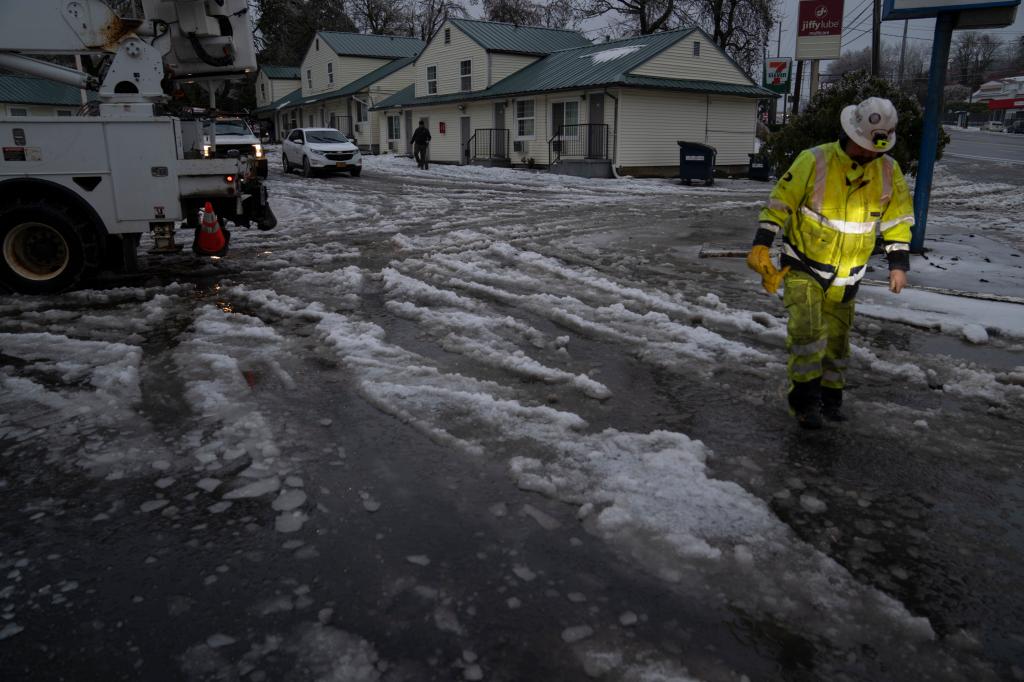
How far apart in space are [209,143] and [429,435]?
7.79 metres

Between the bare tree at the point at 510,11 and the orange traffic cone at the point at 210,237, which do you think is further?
the bare tree at the point at 510,11

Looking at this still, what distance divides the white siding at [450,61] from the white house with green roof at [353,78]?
6295 mm

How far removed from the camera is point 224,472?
12.8ft

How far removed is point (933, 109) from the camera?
9.80 m

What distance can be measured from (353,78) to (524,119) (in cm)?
2111

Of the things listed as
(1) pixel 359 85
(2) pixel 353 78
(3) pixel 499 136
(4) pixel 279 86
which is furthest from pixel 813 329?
(4) pixel 279 86

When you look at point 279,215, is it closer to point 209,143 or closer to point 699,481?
point 209,143

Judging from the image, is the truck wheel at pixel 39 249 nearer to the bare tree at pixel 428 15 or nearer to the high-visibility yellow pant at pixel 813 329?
the high-visibility yellow pant at pixel 813 329

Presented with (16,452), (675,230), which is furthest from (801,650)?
(675,230)

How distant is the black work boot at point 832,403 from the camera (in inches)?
183

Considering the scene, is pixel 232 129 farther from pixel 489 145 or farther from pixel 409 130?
pixel 409 130

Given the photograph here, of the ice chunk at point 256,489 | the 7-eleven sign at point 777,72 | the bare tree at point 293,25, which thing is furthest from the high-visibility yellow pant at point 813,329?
the bare tree at point 293,25

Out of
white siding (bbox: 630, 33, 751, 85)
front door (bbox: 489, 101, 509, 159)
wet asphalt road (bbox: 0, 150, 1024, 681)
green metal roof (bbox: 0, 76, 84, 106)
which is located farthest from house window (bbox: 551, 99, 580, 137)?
green metal roof (bbox: 0, 76, 84, 106)

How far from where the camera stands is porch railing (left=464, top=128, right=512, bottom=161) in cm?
3384
